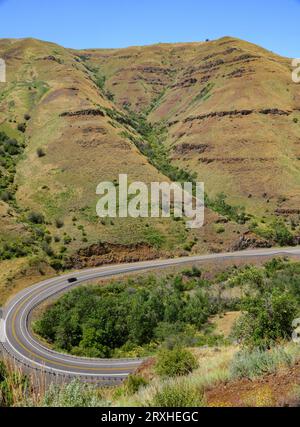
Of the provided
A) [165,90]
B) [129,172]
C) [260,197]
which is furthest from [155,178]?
[165,90]

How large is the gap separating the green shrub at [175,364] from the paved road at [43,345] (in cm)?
432

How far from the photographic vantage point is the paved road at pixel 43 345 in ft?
98.5

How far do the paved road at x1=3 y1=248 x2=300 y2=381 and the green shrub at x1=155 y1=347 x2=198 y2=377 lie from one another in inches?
170

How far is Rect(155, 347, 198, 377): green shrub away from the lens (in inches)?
628

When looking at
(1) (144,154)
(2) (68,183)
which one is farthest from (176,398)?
(1) (144,154)

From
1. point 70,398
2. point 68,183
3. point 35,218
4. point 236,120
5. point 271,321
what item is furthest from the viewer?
point 236,120

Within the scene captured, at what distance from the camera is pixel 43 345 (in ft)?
119

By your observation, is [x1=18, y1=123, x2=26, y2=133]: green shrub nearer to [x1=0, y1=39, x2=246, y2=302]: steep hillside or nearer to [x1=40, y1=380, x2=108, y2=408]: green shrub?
[x1=0, y1=39, x2=246, y2=302]: steep hillside

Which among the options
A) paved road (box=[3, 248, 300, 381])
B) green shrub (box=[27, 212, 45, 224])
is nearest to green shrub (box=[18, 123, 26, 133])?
green shrub (box=[27, 212, 45, 224])

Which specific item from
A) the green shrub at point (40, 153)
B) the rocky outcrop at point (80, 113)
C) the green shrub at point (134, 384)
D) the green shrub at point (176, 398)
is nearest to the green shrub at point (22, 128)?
the rocky outcrop at point (80, 113)

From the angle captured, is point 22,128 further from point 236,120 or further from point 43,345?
point 43,345

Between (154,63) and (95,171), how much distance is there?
111 m

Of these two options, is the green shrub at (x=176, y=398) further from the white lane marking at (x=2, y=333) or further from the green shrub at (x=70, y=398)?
the white lane marking at (x=2, y=333)

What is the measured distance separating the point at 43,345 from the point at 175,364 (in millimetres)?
23005
